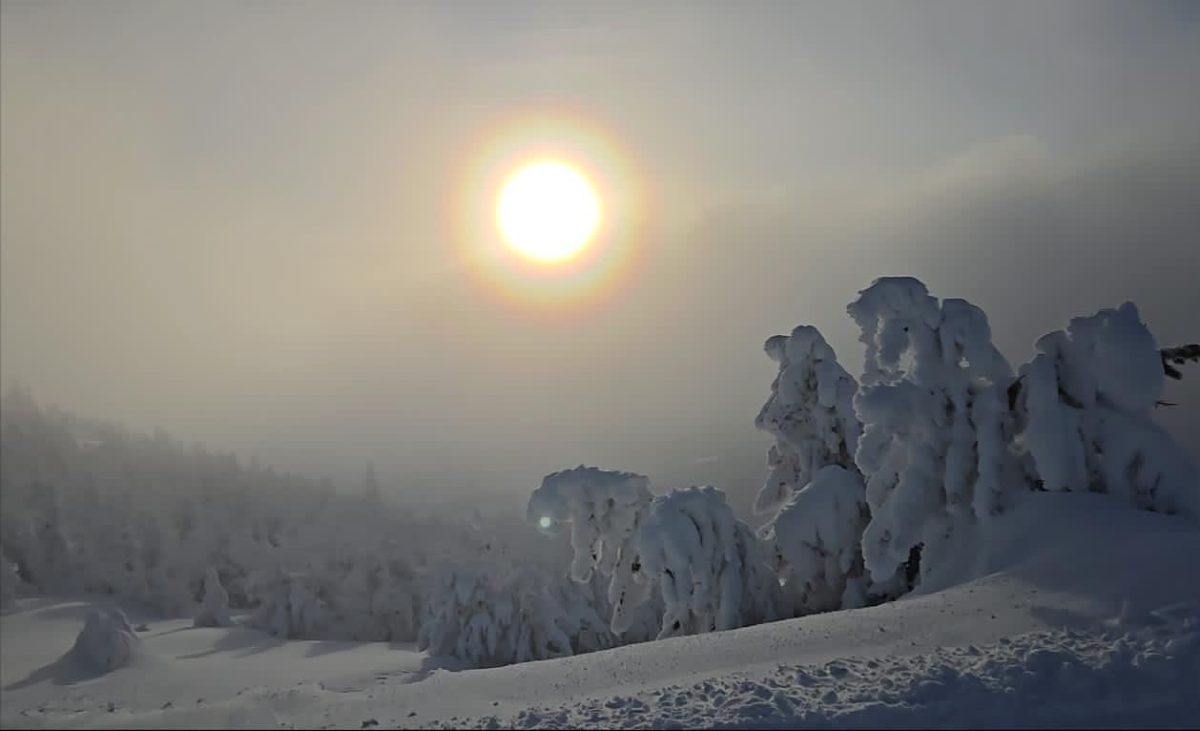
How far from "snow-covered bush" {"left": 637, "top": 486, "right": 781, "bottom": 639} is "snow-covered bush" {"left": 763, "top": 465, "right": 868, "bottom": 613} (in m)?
0.90

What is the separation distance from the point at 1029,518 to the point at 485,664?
72.7 feet

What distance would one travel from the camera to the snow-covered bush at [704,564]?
864 inches

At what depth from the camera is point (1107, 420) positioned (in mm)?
19312

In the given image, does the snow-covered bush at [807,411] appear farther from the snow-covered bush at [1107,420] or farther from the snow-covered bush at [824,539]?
the snow-covered bush at [1107,420]

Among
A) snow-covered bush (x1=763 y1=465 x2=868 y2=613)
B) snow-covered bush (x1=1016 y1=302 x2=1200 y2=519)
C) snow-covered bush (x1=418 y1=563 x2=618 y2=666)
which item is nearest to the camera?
snow-covered bush (x1=1016 y1=302 x2=1200 y2=519)

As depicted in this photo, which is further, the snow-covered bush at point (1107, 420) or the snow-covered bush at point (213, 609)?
the snow-covered bush at point (213, 609)

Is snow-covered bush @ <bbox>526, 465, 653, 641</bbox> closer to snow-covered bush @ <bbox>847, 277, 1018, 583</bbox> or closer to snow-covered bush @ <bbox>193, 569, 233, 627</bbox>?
snow-covered bush @ <bbox>847, 277, 1018, 583</bbox>

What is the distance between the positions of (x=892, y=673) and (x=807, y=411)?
650 inches

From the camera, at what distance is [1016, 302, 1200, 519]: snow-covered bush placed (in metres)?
18.4

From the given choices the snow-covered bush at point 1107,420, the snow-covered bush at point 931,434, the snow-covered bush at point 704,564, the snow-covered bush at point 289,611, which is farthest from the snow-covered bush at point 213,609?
the snow-covered bush at point 1107,420

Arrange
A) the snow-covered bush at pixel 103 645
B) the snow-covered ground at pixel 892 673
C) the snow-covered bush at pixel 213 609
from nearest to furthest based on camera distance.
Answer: the snow-covered ground at pixel 892 673 → the snow-covered bush at pixel 103 645 → the snow-covered bush at pixel 213 609

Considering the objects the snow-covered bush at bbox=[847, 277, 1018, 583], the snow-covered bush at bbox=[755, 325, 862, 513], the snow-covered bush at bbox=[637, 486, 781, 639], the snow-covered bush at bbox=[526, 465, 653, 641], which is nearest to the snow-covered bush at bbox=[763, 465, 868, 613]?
the snow-covered bush at bbox=[637, 486, 781, 639]

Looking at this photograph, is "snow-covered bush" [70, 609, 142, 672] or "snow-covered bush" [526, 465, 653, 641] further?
"snow-covered bush" [526, 465, 653, 641]

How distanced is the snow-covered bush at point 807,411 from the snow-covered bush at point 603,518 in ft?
19.1
